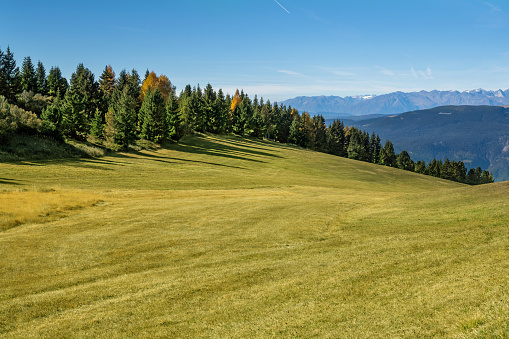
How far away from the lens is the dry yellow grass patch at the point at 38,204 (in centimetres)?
2351

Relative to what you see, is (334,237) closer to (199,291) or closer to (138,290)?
(199,291)

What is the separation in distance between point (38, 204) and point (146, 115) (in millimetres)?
55038

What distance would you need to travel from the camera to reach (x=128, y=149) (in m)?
70.4

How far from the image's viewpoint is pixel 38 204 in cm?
2683

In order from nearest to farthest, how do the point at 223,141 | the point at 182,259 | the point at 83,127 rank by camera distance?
the point at 182,259
the point at 83,127
the point at 223,141

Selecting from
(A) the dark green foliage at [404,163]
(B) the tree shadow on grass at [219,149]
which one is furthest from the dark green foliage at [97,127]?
(A) the dark green foliage at [404,163]

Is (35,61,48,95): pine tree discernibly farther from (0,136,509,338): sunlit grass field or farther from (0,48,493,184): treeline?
(0,136,509,338): sunlit grass field

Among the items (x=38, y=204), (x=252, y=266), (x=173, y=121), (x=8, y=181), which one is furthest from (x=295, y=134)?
(x=252, y=266)

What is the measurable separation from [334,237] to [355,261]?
521 centimetres

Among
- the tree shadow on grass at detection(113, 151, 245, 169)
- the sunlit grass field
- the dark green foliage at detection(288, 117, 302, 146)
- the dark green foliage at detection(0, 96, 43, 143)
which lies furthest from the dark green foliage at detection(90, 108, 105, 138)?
the dark green foliage at detection(288, 117, 302, 146)

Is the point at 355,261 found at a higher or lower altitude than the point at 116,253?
higher

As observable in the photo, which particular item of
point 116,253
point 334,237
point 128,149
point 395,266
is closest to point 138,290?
point 116,253

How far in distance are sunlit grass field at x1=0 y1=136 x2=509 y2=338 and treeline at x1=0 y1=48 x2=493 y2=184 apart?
3921cm

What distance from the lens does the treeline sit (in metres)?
69.3
